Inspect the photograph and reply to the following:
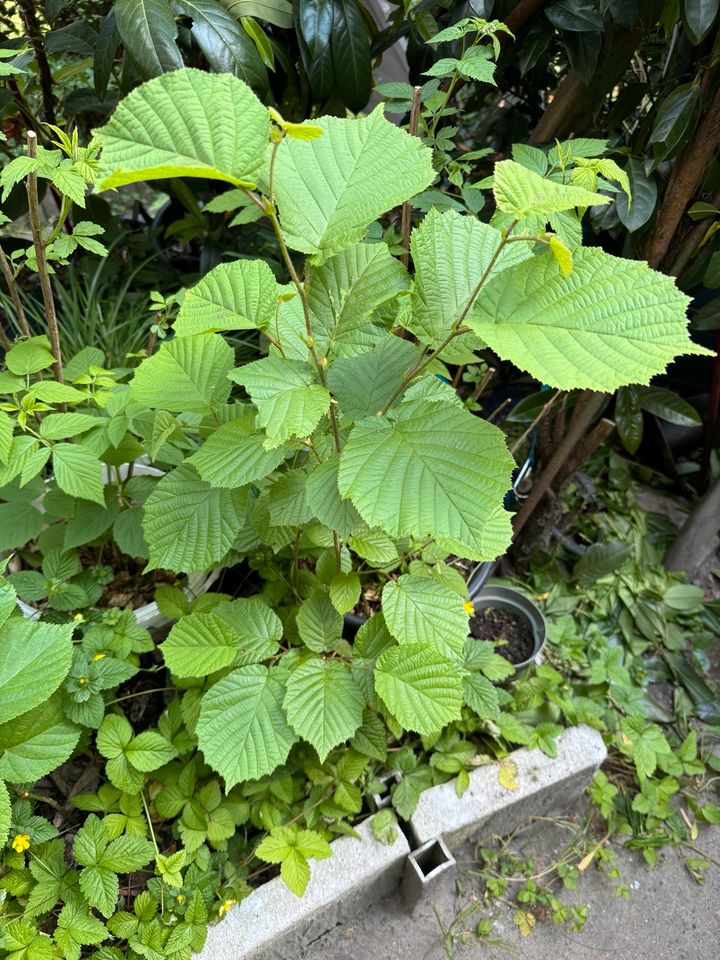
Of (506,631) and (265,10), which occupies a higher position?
(265,10)

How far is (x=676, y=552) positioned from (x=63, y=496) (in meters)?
1.77

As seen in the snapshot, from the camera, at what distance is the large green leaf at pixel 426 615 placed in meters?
0.95

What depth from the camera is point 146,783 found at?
1.16 meters

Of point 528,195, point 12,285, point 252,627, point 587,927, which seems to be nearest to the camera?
point 528,195

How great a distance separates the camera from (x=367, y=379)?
78 cm

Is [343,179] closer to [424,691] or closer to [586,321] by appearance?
[586,321]

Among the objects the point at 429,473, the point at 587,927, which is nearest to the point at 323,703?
the point at 429,473

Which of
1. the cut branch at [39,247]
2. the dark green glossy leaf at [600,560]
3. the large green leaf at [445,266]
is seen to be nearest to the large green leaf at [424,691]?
the large green leaf at [445,266]

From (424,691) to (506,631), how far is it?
74 cm

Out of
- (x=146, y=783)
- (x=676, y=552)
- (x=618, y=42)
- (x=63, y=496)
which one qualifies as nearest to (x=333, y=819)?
(x=146, y=783)

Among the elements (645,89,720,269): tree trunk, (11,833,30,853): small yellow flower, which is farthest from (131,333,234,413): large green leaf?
(645,89,720,269): tree trunk

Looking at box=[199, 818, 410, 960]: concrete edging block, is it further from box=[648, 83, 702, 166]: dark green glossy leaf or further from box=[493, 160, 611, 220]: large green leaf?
box=[648, 83, 702, 166]: dark green glossy leaf

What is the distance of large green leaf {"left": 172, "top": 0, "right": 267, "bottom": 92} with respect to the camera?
1.18 m

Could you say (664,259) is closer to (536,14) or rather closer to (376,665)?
(536,14)
